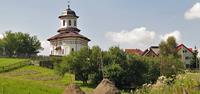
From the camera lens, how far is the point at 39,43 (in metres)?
129

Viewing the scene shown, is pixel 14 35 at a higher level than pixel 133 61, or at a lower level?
higher

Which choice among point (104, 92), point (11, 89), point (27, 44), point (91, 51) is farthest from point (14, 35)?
point (104, 92)

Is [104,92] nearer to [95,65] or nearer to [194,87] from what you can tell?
[194,87]

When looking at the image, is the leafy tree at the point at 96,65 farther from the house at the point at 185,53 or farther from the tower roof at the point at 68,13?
the house at the point at 185,53

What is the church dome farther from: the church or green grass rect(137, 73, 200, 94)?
green grass rect(137, 73, 200, 94)

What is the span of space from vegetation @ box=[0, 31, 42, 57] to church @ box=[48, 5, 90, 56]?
8613 mm

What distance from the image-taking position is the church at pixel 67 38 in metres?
113

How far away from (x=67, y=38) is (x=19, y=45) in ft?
55.6

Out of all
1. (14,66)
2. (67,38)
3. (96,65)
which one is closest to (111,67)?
(96,65)

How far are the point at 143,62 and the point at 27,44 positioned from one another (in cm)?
4911

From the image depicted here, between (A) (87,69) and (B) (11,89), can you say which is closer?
(B) (11,89)

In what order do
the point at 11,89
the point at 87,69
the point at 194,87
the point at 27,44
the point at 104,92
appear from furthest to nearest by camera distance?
the point at 27,44
the point at 87,69
the point at 11,89
the point at 104,92
the point at 194,87

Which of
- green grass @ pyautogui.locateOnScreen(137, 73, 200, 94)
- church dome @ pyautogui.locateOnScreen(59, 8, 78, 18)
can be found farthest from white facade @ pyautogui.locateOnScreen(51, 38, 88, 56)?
green grass @ pyautogui.locateOnScreen(137, 73, 200, 94)

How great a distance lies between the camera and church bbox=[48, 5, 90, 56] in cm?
11269
